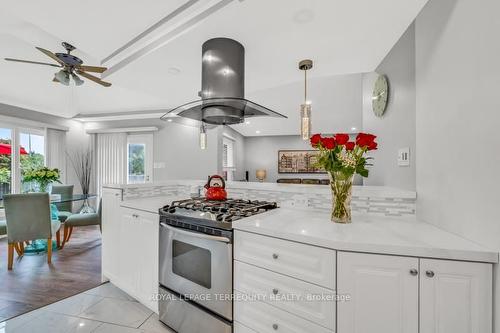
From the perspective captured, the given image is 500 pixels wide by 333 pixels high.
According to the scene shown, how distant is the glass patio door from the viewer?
4.84 m

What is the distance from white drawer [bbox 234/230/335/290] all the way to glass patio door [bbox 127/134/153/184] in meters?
4.12

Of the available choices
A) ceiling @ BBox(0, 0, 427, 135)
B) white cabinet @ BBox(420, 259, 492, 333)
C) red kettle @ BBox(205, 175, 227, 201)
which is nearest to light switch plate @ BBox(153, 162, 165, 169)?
ceiling @ BBox(0, 0, 427, 135)

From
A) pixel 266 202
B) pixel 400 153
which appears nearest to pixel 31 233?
pixel 266 202

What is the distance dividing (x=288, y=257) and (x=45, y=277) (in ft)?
9.55

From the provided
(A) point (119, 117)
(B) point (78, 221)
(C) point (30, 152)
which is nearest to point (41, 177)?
(B) point (78, 221)

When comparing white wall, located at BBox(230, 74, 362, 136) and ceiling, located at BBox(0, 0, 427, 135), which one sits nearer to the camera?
ceiling, located at BBox(0, 0, 427, 135)

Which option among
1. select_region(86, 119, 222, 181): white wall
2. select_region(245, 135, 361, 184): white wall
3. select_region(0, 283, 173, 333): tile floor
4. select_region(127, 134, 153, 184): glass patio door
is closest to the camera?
select_region(0, 283, 173, 333): tile floor

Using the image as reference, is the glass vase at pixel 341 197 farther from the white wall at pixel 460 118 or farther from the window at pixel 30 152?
the window at pixel 30 152

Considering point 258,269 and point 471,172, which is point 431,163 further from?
point 258,269

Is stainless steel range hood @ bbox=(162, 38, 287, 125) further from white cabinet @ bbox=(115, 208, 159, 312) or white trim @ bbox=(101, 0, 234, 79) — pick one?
white cabinet @ bbox=(115, 208, 159, 312)

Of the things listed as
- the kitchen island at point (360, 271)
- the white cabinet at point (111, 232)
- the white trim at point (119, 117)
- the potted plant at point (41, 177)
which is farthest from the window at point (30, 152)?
the kitchen island at point (360, 271)

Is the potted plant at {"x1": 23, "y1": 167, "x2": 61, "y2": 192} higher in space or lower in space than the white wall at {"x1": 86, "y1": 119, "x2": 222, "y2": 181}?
lower

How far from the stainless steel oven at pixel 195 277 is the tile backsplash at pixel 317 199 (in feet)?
2.19

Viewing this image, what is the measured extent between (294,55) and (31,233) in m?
3.59
